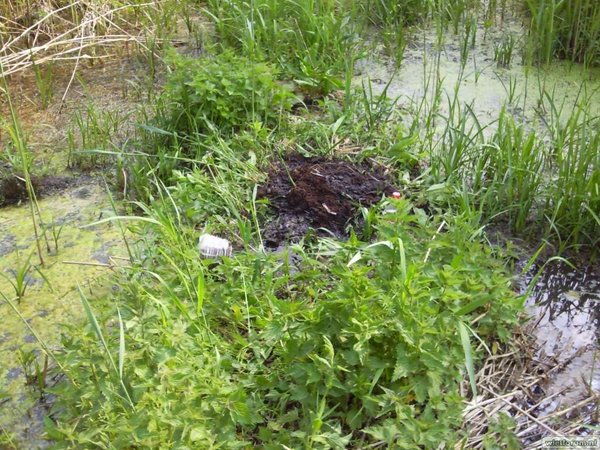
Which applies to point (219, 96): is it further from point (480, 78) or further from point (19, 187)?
point (480, 78)

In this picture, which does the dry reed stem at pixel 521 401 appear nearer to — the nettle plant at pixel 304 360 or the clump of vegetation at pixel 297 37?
the nettle plant at pixel 304 360

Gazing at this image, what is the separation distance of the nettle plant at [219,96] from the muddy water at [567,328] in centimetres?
143

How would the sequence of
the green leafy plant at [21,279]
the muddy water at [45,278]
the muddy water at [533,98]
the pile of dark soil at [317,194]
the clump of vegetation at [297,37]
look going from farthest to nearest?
the clump of vegetation at [297,37] → the pile of dark soil at [317,194] → the green leafy plant at [21,279] → the muddy water at [533,98] → the muddy water at [45,278]

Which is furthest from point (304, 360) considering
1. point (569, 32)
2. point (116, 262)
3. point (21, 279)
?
point (569, 32)

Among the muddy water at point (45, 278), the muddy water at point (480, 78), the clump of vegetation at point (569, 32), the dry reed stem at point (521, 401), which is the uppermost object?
the clump of vegetation at point (569, 32)

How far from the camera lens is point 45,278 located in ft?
7.72

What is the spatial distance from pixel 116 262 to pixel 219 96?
38.6 inches

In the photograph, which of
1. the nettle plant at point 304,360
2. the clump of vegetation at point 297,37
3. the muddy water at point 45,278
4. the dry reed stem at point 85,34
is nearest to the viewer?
the nettle plant at point 304,360

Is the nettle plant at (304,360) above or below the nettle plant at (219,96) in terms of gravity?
below

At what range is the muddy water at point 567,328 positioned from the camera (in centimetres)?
206

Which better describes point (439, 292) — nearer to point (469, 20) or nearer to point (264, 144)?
point (264, 144)

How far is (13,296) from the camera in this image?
2.43 metres

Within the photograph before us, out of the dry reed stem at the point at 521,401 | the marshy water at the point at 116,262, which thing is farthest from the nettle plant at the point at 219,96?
the dry reed stem at the point at 521,401

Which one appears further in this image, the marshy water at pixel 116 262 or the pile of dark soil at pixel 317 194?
the pile of dark soil at pixel 317 194
